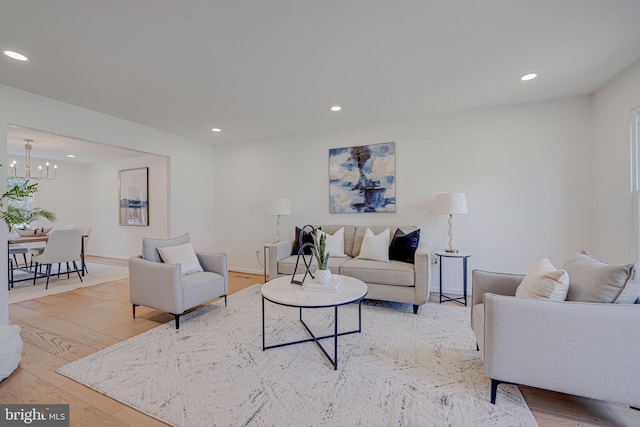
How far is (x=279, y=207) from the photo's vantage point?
4.31 metres

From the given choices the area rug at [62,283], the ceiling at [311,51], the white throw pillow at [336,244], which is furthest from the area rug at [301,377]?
the area rug at [62,283]

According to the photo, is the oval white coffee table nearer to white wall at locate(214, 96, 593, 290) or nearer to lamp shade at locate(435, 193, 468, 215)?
lamp shade at locate(435, 193, 468, 215)

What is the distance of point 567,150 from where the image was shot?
3271 mm

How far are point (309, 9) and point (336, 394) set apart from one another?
244cm

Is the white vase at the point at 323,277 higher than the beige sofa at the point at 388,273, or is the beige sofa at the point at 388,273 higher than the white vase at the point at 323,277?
the white vase at the point at 323,277

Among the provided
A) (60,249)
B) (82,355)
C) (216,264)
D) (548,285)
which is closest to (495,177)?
(548,285)

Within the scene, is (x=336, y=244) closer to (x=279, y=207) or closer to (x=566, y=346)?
(x=279, y=207)

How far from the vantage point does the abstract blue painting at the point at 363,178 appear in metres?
4.02

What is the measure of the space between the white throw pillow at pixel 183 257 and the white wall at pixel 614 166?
171 inches

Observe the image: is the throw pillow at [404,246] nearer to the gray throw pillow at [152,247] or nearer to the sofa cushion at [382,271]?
the sofa cushion at [382,271]

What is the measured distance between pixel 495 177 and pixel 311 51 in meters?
2.78

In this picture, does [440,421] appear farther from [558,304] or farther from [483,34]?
[483,34]

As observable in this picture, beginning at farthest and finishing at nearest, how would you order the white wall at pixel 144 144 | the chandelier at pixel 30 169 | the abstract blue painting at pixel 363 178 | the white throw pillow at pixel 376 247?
the chandelier at pixel 30 169 < the abstract blue painting at pixel 363 178 < the white throw pillow at pixel 376 247 < the white wall at pixel 144 144

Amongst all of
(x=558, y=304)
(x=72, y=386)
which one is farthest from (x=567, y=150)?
(x=72, y=386)
